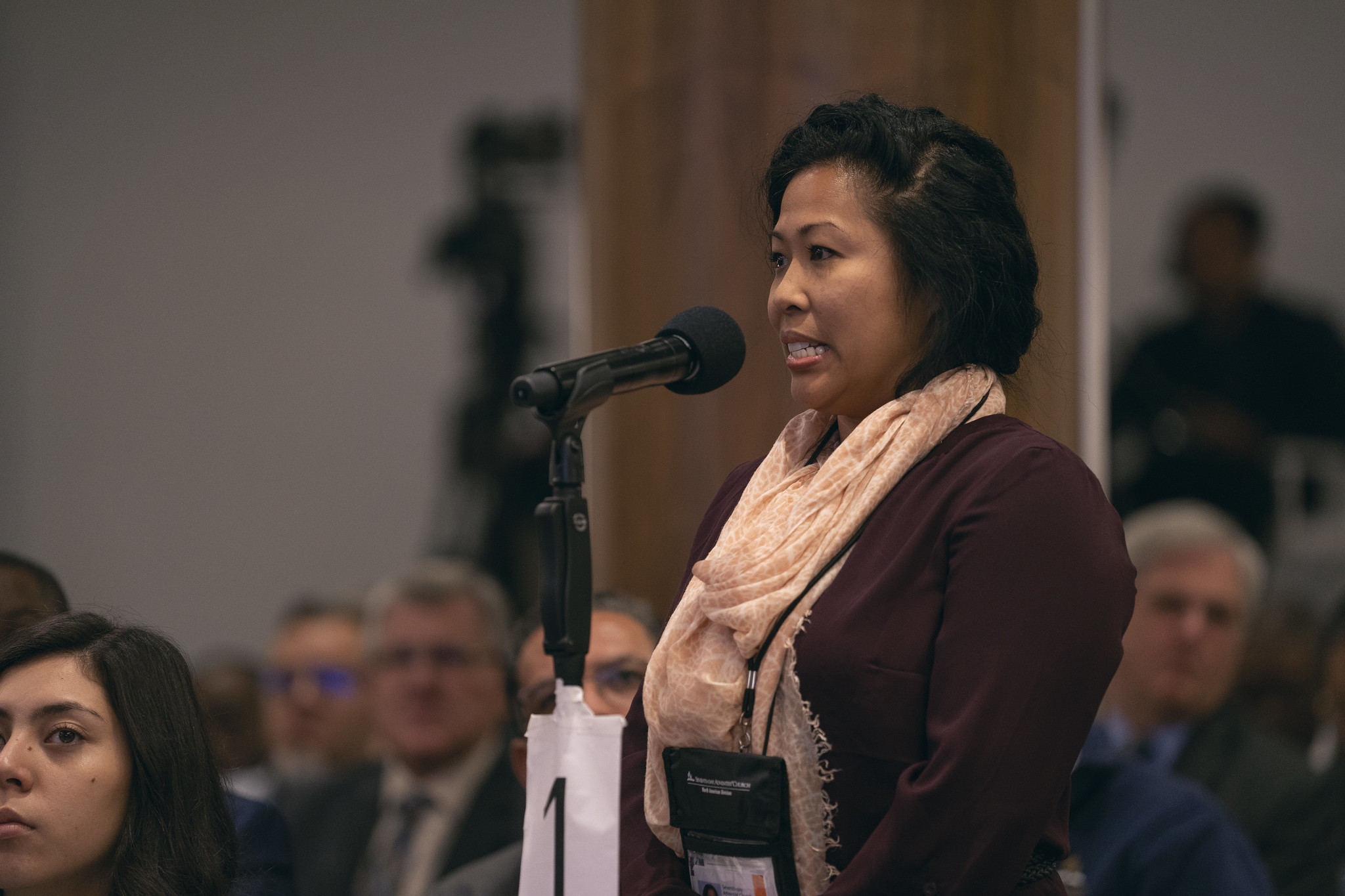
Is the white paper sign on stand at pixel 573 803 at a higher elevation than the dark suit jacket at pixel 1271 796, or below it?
higher

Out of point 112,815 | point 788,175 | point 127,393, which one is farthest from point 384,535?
point 788,175

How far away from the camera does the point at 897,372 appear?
1530 millimetres

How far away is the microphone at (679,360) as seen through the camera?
1269mm

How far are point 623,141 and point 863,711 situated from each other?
6.57ft

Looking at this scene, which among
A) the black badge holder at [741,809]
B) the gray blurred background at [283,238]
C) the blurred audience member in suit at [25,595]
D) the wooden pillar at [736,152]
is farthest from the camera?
the gray blurred background at [283,238]

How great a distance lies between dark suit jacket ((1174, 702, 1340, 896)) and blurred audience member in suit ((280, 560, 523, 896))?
5.23ft

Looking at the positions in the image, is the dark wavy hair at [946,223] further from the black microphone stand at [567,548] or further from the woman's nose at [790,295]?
the black microphone stand at [567,548]

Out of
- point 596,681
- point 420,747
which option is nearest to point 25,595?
point 596,681

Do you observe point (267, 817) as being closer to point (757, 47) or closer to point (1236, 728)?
point (757, 47)

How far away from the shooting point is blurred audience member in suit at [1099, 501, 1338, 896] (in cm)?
322

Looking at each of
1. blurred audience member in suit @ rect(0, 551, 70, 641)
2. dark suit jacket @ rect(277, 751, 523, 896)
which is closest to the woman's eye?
blurred audience member in suit @ rect(0, 551, 70, 641)

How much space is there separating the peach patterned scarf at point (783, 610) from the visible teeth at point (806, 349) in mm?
86

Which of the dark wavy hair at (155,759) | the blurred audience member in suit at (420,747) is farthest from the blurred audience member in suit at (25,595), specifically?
the blurred audience member in suit at (420,747)

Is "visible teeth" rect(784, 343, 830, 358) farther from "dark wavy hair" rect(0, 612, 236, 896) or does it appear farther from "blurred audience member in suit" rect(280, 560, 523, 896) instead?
"blurred audience member in suit" rect(280, 560, 523, 896)
